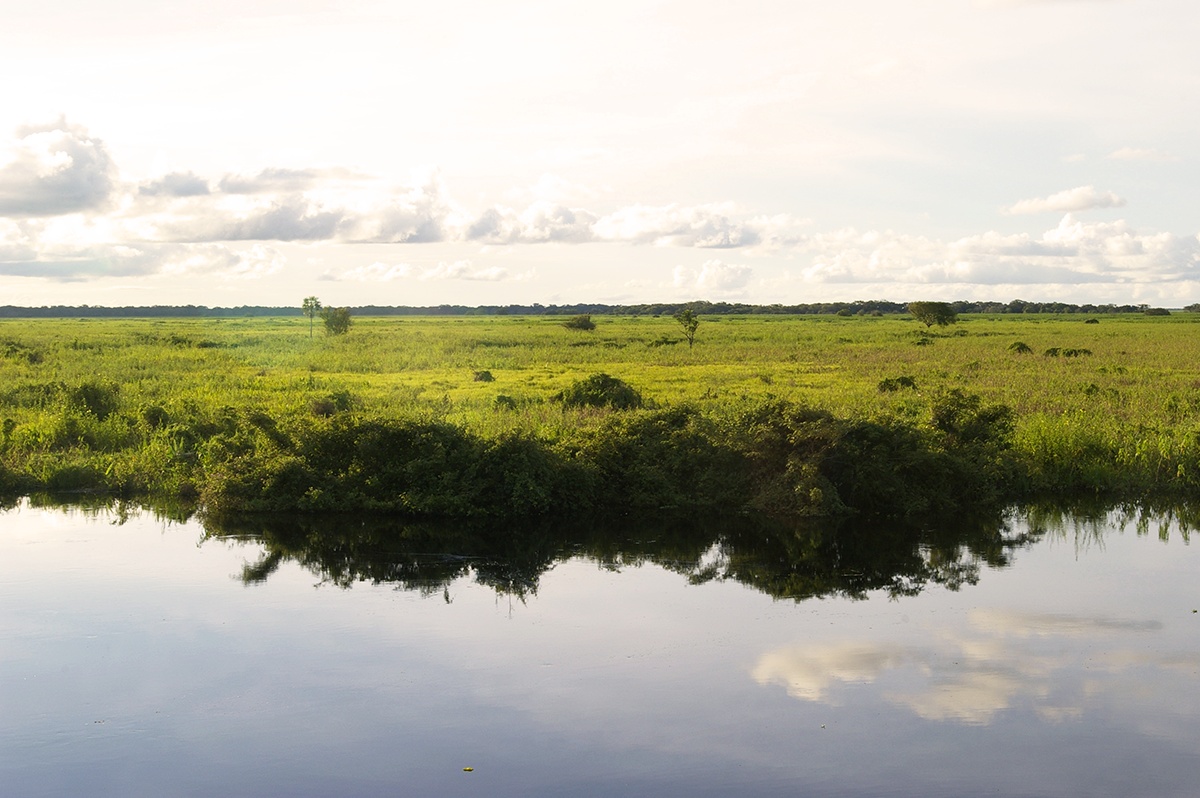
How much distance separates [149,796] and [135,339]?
2425 inches

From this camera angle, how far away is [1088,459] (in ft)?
58.0

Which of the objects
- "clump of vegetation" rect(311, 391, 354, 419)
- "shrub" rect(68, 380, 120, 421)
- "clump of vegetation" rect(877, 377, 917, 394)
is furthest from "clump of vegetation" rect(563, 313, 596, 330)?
"shrub" rect(68, 380, 120, 421)

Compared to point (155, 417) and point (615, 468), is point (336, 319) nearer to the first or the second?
point (155, 417)

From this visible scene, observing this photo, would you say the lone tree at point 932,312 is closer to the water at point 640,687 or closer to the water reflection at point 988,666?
the water at point 640,687

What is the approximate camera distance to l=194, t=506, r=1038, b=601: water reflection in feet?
39.7

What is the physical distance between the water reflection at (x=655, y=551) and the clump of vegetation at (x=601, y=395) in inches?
322

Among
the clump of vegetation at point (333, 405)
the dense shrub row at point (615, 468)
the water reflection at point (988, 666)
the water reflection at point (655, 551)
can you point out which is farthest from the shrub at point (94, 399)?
the water reflection at point (988, 666)

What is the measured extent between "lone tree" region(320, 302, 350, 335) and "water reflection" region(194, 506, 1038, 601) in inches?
2240

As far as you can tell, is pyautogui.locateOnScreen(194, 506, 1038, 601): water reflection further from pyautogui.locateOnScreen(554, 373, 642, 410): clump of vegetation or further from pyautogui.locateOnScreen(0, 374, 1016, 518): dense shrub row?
pyautogui.locateOnScreen(554, 373, 642, 410): clump of vegetation

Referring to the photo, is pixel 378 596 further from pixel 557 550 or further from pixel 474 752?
pixel 474 752

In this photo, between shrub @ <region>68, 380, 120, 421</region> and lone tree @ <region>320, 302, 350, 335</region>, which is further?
lone tree @ <region>320, 302, 350, 335</region>

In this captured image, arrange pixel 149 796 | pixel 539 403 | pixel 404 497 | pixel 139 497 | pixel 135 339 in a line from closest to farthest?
pixel 149 796 < pixel 404 497 < pixel 139 497 < pixel 539 403 < pixel 135 339

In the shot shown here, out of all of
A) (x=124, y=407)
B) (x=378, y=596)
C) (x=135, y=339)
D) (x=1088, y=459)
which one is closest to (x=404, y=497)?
(x=378, y=596)

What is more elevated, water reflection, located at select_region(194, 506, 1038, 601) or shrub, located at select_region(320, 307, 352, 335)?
shrub, located at select_region(320, 307, 352, 335)
